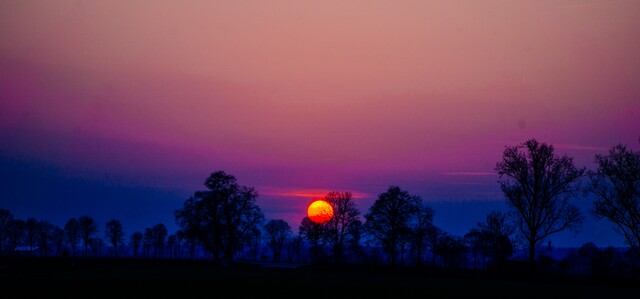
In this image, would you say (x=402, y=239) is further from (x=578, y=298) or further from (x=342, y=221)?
(x=578, y=298)

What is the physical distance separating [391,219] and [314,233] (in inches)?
1247

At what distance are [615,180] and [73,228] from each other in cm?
16494

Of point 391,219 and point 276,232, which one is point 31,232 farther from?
point 391,219

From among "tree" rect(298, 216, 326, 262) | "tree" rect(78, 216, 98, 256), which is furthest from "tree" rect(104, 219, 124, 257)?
"tree" rect(298, 216, 326, 262)

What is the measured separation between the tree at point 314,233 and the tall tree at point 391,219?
60.0 feet

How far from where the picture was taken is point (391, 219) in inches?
3605

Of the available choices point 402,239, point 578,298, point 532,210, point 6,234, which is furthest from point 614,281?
point 6,234

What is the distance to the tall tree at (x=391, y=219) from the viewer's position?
9112 cm

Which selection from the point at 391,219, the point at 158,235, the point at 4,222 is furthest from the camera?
the point at 158,235

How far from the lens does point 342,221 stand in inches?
4286

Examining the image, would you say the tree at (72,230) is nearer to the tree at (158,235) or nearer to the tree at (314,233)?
the tree at (158,235)

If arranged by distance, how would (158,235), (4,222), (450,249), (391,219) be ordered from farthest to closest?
(158,235), (4,222), (450,249), (391,219)

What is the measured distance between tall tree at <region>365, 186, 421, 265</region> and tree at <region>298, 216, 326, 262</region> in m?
18.3

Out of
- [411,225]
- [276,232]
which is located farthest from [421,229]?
[276,232]
